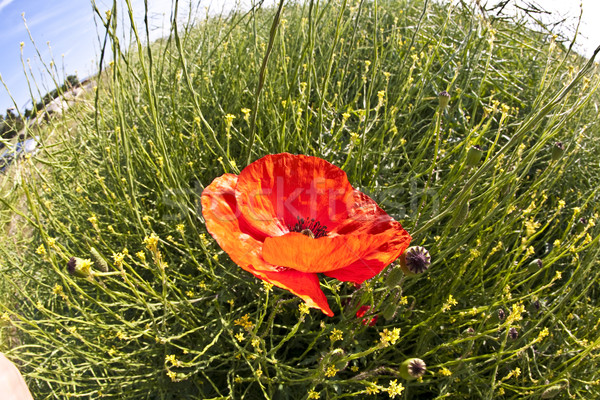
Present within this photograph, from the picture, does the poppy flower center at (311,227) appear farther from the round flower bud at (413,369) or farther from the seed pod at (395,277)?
the round flower bud at (413,369)

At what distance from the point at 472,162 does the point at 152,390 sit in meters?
0.82

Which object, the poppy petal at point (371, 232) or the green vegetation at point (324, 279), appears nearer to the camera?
the poppy petal at point (371, 232)

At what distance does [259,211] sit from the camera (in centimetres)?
65

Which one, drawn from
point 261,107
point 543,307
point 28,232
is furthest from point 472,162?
point 28,232

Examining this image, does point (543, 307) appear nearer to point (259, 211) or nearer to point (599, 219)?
point (599, 219)

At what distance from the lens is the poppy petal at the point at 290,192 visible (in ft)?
2.04

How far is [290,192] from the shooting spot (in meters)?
0.67

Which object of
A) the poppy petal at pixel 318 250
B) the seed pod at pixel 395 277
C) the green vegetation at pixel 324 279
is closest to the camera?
the poppy petal at pixel 318 250

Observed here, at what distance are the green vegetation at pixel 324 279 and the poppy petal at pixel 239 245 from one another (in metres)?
0.05

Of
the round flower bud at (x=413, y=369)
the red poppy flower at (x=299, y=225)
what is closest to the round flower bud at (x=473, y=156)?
the red poppy flower at (x=299, y=225)

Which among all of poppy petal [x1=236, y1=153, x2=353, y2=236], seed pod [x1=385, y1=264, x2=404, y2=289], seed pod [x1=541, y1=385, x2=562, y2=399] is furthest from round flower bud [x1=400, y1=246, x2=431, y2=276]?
seed pod [x1=541, y1=385, x2=562, y2=399]

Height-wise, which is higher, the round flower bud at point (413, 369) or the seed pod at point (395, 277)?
the seed pod at point (395, 277)

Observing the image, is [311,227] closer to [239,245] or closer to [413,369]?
[239,245]

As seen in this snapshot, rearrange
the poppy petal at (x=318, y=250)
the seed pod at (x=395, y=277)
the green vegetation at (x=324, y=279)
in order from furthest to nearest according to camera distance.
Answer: the green vegetation at (x=324, y=279) < the seed pod at (x=395, y=277) < the poppy petal at (x=318, y=250)
